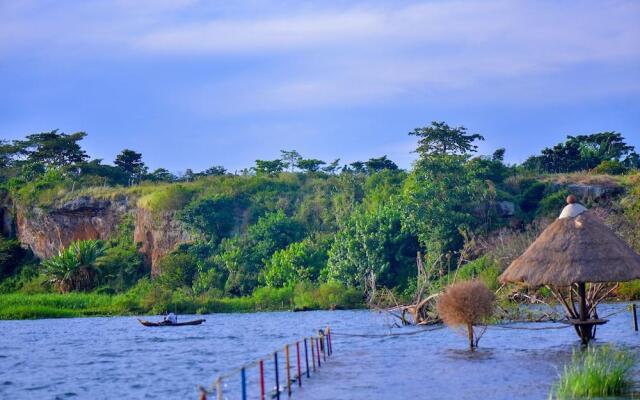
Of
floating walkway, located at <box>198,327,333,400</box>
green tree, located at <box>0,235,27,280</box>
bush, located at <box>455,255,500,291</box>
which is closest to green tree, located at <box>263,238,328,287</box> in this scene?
bush, located at <box>455,255,500,291</box>

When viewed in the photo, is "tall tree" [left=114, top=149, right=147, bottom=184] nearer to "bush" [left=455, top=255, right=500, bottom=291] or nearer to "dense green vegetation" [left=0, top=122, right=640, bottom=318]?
"dense green vegetation" [left=0, top=122, right=640, bottom=318]

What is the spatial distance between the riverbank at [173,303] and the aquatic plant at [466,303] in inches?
1145

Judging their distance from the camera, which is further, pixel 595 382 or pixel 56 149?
pixel 56 149

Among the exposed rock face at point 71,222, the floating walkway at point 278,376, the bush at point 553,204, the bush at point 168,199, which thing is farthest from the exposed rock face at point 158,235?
the floating walkway at point 278,376

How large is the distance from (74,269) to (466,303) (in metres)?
45.2

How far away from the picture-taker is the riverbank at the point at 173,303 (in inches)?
2312

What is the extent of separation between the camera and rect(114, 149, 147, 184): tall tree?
93.6 metres

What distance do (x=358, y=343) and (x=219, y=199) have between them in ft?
137

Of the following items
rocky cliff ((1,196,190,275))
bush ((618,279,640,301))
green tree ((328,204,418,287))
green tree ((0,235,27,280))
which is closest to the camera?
bush ((618,279,640,301))

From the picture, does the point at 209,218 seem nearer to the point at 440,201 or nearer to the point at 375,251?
the point at 375,251

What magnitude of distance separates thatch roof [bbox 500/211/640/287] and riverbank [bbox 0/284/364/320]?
30293 millimetres

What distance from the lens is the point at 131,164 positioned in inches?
3708

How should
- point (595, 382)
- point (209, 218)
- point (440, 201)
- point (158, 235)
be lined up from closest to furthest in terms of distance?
point (595, 382) → point (440, 201) → point (209, 218) → point (158, 235)

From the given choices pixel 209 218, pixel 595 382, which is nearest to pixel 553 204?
pixel 209 218
